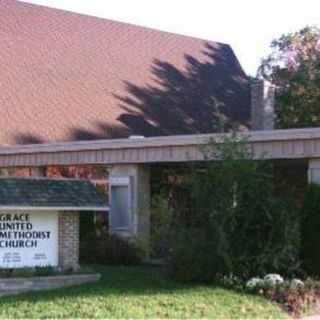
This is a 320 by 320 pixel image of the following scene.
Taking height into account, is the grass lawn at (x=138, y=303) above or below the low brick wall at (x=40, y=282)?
below

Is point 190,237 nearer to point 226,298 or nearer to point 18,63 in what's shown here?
point 226,298

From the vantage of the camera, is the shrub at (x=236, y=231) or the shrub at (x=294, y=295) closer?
the shrub at (x=294, y=295)

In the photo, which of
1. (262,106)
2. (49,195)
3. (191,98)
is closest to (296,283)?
(49,195)

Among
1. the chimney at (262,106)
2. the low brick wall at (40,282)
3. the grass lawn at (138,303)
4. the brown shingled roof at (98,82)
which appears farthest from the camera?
the brown shingled roof at (98,82)

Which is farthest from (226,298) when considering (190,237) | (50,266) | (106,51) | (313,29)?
(313,29)

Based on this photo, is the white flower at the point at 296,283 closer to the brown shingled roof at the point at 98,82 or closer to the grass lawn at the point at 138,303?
the grass lawn at the point at 138,303

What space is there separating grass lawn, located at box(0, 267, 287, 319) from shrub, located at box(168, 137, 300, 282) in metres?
0.77

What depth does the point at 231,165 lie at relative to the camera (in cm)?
1675

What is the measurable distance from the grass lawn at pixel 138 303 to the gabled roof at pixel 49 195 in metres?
1.89

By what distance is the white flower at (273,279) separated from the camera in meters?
15.6

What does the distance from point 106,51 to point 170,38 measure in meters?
4.83

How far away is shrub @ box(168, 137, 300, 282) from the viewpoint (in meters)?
16.4

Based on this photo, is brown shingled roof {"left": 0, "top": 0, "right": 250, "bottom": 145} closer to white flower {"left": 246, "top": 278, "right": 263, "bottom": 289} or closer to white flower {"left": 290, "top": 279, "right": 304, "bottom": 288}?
white flower {"left": 246, "top": 278, "right": 263, "bottom": 289}

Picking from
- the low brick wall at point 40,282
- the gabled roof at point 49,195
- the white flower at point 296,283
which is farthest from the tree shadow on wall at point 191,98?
the white flower at point 296,283
